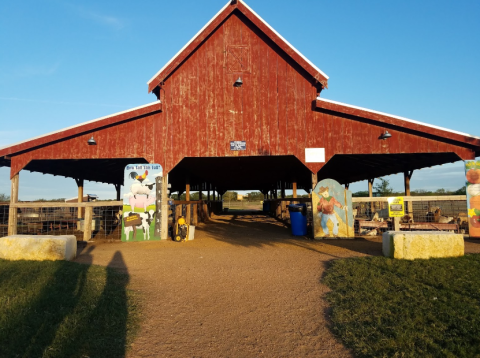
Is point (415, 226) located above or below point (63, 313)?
above

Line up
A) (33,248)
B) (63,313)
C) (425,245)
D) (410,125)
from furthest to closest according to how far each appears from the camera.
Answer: (410,125)
(33,248)
(425,245)
(63,313)

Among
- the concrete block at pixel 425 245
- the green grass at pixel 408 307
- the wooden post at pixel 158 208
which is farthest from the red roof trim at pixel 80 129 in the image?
the concrete block at pixel 425 245

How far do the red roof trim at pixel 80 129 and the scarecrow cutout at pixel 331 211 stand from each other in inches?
290

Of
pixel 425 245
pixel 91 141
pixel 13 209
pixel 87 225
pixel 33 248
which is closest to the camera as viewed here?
pixel 425 245

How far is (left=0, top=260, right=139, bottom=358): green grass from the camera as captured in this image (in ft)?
11.6

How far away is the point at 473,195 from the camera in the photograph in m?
11.5

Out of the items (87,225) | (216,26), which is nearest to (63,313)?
(87,225)

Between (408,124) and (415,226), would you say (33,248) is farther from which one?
(415,226)

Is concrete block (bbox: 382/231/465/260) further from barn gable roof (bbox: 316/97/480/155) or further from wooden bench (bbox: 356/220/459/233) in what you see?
barn gable roof (bbox: 316/97/480/155)

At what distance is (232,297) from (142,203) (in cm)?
771

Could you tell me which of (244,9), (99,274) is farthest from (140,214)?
(244,9)

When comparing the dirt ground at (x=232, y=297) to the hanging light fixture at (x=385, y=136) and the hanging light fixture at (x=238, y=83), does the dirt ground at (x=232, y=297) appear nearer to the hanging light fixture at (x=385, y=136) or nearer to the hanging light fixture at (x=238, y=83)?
the hanging light fixture at (x=385, y=136)

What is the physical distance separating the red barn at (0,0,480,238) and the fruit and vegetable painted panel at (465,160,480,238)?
516 millimetres

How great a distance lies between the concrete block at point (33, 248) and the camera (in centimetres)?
802
